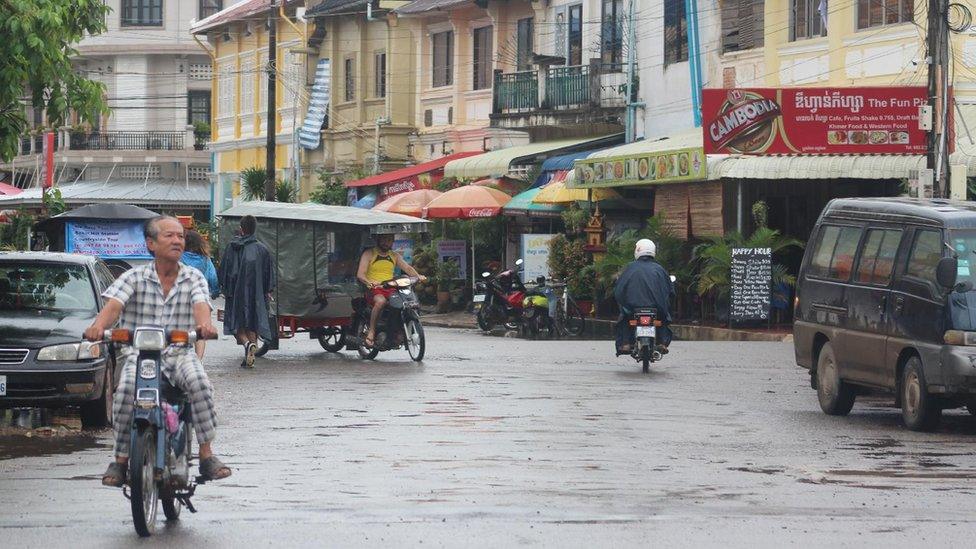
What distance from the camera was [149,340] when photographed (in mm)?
9102

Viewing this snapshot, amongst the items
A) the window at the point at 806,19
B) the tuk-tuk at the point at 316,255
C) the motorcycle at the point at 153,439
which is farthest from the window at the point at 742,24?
the motorcycle at the point at 153,439

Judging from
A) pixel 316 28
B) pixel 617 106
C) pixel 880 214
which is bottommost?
pixel 880 214

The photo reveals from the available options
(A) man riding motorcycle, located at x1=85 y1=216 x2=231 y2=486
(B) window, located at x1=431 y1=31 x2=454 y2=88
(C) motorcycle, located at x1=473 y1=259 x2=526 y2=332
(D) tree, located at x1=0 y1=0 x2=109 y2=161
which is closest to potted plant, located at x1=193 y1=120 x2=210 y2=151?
(B) window, located at x1=431 y1=31 x2=454 y2=88

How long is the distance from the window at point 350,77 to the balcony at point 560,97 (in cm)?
1070

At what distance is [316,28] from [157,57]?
25864 millimetres

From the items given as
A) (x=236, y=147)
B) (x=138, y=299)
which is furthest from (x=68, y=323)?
(x=236, y=147)

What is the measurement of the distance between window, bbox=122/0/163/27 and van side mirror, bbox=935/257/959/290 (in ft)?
225

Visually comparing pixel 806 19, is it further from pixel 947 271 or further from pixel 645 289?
pixel 947 271

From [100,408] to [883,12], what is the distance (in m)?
20.0

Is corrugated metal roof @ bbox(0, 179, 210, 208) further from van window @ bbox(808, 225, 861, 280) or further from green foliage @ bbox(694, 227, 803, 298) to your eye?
van window @ bbox(808, 225, 861, 280)

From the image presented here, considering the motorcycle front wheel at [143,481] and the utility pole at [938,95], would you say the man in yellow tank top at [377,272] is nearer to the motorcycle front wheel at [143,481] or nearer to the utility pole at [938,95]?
the utility pole at [938,95]

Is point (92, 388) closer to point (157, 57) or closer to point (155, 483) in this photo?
point (155, 483)

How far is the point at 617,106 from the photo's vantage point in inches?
1598

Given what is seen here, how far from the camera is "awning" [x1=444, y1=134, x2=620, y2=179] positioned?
1619 inches
